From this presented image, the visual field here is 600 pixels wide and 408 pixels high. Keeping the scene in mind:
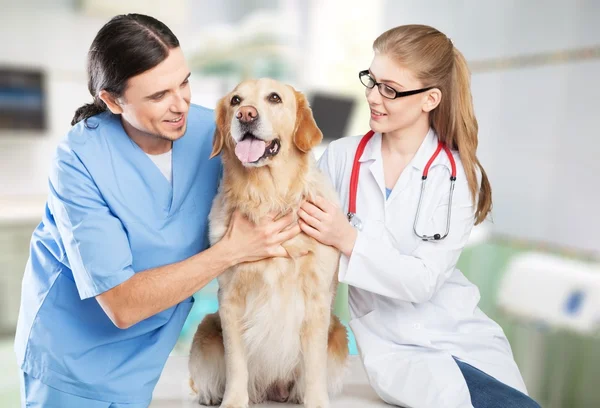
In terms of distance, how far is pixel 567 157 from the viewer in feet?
10.4

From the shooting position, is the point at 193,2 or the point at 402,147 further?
the point at 193,2

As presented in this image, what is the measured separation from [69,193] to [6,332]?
3.51 m

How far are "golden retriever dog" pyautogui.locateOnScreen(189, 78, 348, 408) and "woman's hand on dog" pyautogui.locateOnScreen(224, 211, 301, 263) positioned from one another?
2 centimetres

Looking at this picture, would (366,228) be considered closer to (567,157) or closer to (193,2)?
(567,157)

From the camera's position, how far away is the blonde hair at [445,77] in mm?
1509

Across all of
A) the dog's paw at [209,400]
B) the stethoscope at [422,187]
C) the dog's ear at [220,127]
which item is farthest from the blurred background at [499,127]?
the dog's ear at [220,127]

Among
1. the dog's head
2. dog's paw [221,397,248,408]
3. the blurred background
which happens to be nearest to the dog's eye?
the dog's head

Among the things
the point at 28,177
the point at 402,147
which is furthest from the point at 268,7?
the point at 402,147

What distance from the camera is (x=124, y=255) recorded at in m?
1.34

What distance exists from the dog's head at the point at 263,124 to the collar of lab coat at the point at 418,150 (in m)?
0.19

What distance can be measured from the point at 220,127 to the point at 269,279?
404mm

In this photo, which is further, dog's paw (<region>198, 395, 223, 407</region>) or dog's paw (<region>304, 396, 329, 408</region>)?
dog's paw (<region>198, 395, 223, 407</region>)

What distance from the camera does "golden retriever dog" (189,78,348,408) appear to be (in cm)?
143

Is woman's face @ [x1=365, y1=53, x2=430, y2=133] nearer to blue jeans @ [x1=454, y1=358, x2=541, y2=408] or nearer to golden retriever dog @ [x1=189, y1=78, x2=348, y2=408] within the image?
golden retriever dog @ [x1=189, y1=78, x2=348, y2=408]
